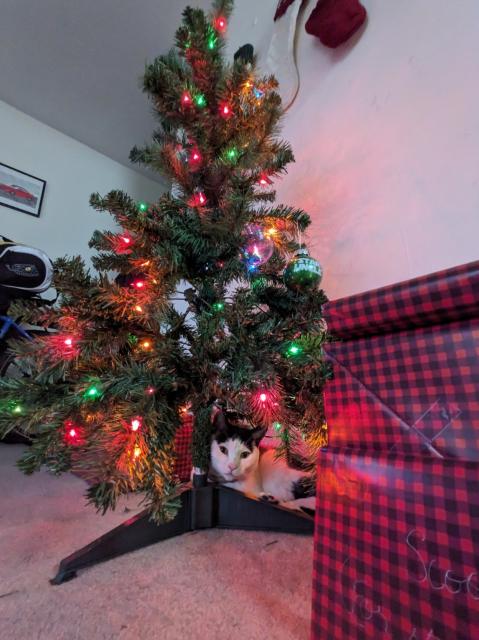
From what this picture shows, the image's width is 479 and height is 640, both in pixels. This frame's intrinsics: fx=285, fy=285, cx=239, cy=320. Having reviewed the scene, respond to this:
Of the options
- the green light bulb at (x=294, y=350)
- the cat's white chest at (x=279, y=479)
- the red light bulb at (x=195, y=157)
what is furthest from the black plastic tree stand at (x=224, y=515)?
the red light bulb at (x=195, y=157)

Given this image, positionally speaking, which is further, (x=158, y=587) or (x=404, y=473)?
(x=158, y=587)

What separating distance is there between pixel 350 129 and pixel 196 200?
626mm

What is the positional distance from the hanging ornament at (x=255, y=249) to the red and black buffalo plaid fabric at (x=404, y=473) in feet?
0.99

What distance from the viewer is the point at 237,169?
60 cm

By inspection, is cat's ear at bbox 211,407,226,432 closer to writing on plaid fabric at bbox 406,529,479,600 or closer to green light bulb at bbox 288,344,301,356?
green light bulb at bbox 288,344,301,356

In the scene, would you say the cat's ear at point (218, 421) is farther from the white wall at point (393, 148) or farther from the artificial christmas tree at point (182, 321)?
the white wall at point (393, 148)

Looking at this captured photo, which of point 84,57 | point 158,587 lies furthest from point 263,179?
point 84,57

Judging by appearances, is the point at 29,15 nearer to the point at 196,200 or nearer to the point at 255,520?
the point at 196,200

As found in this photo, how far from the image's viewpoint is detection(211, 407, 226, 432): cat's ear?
2.42 feet

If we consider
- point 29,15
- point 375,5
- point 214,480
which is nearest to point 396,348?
point 214,480

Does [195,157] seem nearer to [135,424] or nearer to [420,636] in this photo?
[135,424]

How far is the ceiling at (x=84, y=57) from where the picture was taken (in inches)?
53.4

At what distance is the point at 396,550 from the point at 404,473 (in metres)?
0.06

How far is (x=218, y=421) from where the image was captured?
0.75 metres
